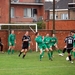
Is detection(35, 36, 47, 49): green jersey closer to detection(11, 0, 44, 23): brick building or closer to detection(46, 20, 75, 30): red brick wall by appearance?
detection(46, 20, 75, 30): red brick wall

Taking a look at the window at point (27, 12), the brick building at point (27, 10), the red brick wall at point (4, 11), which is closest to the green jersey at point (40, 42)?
the red brick wall at point (4, 11)

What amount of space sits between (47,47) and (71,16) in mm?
37932

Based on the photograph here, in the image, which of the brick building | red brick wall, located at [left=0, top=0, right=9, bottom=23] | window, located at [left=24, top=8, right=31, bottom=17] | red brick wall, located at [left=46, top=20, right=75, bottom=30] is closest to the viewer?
red brick wall, located at [left=46, top=20, right=75, bottom=30]

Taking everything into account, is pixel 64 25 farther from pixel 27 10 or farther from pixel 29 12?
pixel 29 12

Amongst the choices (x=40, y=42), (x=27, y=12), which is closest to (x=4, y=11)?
(x=27, y=12)

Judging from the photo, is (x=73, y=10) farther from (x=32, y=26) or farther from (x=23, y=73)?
(x=23, y=73)

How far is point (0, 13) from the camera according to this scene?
65500 mm

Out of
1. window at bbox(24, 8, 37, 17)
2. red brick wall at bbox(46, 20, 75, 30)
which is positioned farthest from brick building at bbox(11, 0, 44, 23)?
red brick wall at bbox(46, 20, 75, 30)

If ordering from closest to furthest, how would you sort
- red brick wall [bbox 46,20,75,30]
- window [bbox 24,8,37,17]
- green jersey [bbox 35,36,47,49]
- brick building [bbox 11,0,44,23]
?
green jersey [bbox 35,36,47,49], red brick wall [bbox 46,20,75,30], brick building [bbox 11,0,44,23], window [bbox 24,8,37,17]

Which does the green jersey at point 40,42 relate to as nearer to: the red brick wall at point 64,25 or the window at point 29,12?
the red brick wall at point 64,25

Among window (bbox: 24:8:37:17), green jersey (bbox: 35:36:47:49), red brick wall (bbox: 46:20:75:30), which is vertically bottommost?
green jersey (bbox: 35:36:47:49)

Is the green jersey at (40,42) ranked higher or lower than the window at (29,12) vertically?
lower

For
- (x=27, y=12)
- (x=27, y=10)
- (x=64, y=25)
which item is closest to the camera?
(x=64, y=25)

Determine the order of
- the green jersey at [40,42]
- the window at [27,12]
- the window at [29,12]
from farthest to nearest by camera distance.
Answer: the window at [29,12] → the window at [27,12] → the green jersey at [40,42]
